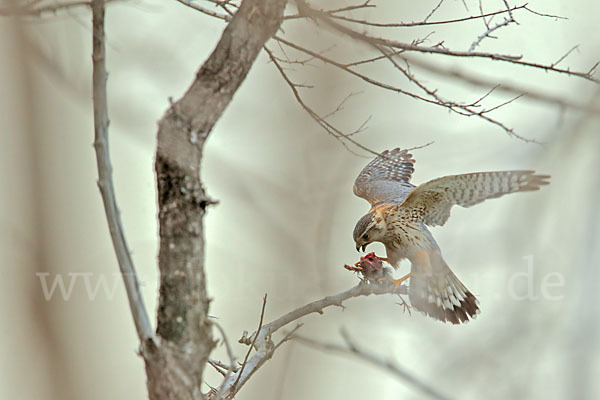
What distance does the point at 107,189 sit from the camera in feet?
5.56

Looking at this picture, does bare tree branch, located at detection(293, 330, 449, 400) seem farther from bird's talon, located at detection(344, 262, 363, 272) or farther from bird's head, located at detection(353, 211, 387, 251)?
bird's head, located at detection(353, 211, 387, 251)

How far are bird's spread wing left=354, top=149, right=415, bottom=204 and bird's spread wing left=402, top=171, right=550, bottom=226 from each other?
74cm

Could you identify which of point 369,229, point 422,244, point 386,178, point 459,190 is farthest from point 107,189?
point 386,178

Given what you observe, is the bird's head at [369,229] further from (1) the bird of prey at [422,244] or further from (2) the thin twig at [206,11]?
(2) the thin twig at [206,11]

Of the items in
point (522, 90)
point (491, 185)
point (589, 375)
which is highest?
point (491, 185)

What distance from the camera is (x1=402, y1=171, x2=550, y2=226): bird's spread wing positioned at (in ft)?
11.1

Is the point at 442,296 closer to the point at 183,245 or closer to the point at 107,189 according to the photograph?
the point at 183,245

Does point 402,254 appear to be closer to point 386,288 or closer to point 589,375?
point 386,288

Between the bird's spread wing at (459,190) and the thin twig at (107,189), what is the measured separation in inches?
77.0

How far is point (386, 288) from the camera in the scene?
130 inches

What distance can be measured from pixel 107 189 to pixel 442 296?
3106mm

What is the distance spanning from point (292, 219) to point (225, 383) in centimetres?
61

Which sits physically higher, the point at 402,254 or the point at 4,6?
the point at 402,254

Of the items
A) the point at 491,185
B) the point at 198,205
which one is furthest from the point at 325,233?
the point at 491,185
